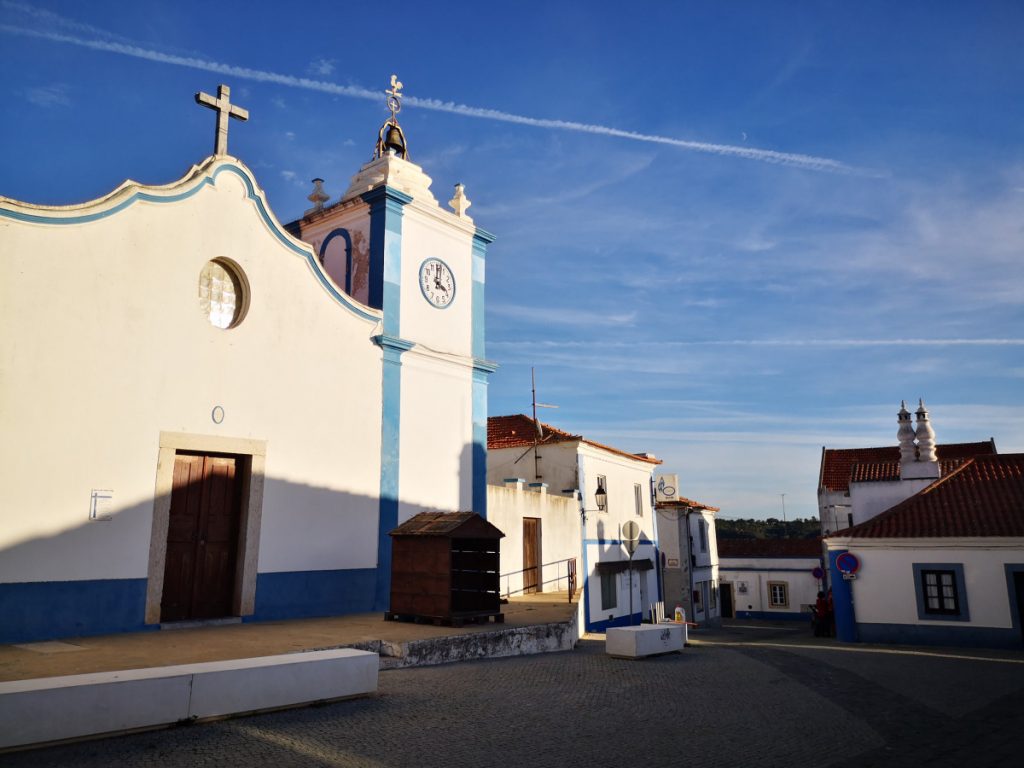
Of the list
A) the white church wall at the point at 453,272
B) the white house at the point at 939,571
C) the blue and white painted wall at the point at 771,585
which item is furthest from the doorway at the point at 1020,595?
the blue and white painted wall at the point at 771,585

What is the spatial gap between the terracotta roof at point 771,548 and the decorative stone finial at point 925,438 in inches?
741

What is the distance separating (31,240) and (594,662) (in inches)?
363

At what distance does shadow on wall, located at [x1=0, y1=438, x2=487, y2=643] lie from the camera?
9055mm

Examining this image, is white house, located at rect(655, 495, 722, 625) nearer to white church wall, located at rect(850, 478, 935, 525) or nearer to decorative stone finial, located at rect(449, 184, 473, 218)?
white church wall, located at rect(850, 478, 935, 525)

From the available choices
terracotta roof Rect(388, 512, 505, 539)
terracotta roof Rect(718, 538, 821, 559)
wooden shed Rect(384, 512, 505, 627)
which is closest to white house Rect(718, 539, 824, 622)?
terracotta roof Rect(718, 538, 821, 559)

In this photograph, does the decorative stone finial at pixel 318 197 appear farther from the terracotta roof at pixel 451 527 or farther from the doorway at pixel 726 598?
the doorway at pixel 726 598

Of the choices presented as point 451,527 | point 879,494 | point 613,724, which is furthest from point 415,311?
point 879,494

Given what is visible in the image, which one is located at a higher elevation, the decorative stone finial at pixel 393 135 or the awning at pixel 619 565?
the decorative stone finial at pixel 393 135

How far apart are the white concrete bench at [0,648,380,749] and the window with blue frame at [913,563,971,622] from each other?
13707mm

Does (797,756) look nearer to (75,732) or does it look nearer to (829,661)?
(75,732)

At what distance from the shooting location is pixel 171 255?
424 inches

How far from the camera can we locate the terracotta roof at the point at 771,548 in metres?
38.5

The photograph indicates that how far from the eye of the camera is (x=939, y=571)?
624 inches

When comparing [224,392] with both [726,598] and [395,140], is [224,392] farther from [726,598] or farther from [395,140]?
[726,598]
